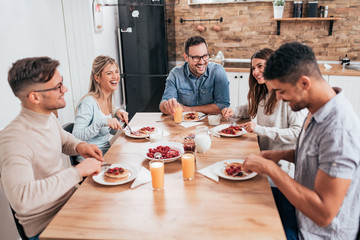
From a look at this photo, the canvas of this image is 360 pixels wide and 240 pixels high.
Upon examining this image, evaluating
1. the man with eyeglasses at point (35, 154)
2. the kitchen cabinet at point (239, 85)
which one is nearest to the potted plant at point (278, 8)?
the kitchen cabinet at point (239, 85)

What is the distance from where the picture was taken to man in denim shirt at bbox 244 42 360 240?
1068mm

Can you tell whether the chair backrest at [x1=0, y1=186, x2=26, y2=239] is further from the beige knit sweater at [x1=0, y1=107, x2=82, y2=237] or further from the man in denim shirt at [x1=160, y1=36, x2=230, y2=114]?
the man in denim shirt at [x1=160, y1=36, x2=230, y2=114]

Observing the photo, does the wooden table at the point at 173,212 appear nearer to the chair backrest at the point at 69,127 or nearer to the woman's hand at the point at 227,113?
the chair backrest at the point at 69,127

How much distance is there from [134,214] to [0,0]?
5.76ft

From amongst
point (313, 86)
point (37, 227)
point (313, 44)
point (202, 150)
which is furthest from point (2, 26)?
point (313, 44)

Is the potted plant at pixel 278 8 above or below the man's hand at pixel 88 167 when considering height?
above

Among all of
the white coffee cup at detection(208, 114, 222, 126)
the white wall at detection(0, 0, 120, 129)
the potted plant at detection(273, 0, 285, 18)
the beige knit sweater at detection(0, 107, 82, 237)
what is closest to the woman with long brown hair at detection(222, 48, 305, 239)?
the white coffee cup at detection(208, 114, 222, 126)

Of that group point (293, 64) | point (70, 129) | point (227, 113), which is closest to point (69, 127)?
point (70, 129)

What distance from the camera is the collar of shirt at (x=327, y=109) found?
117cm

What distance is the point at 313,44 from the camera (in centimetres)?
433

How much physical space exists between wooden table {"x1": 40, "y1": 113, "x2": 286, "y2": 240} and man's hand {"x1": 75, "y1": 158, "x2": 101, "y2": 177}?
54 mm

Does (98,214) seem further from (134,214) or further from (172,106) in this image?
(172,106)

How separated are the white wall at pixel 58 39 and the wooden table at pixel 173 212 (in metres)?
1.22

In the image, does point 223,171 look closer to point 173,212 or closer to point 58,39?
point 173,212
